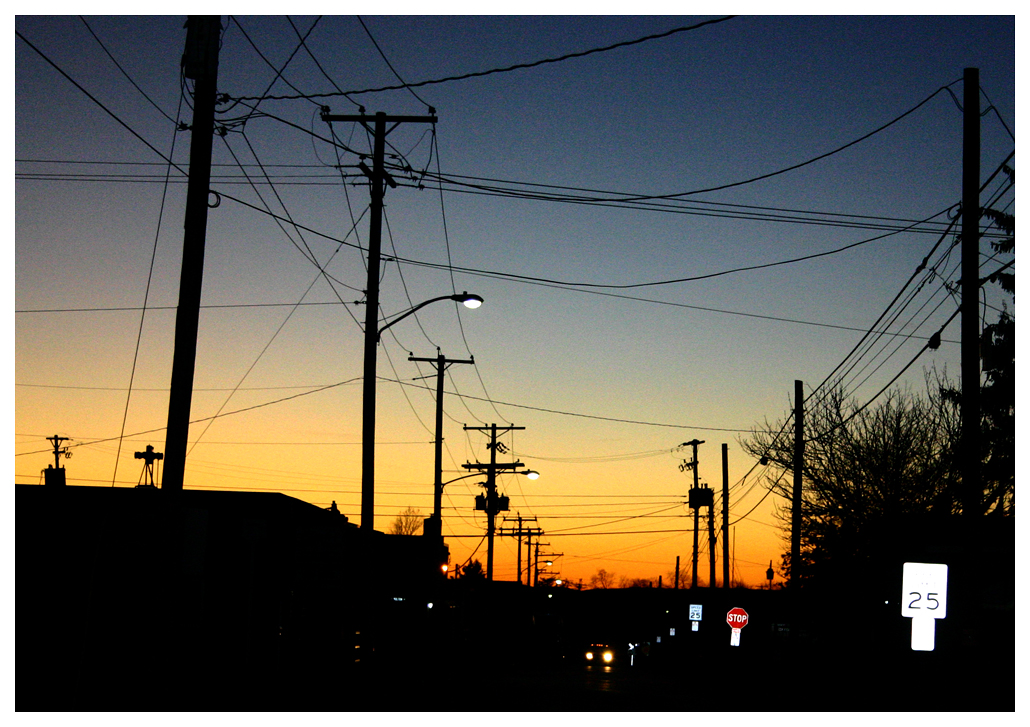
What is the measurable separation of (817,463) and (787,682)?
Answer: 1094cm

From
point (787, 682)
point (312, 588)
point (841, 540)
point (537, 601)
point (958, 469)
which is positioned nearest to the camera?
point (312, 588)

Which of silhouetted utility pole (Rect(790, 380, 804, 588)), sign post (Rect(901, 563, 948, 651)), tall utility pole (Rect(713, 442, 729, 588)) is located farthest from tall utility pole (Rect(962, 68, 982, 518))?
tall utility pole (Rect(713, 442, 729, 588))

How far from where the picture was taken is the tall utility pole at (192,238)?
41.1ft

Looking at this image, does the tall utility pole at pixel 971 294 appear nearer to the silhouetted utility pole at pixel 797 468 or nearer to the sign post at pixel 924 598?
the sign post at pixel 924 598

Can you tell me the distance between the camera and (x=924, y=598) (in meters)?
16.8

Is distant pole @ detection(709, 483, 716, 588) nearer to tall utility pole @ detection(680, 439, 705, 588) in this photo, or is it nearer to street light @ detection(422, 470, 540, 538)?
tall utility pole @ detection(680, 439, 705, 588)

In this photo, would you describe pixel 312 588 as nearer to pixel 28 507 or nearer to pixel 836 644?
pixel 28 507

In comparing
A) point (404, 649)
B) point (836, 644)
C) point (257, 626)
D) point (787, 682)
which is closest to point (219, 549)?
point (257, 626)

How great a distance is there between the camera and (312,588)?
2461 centimetres

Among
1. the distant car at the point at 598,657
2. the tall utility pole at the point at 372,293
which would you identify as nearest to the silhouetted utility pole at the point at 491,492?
the distant car at the point at 598,657

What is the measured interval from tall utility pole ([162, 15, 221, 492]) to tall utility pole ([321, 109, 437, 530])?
10.1 meters

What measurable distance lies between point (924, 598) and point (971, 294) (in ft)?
16.1

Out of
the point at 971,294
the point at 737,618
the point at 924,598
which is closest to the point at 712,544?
the point at 737,618

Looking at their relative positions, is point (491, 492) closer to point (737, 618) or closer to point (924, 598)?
point (737, 618)
